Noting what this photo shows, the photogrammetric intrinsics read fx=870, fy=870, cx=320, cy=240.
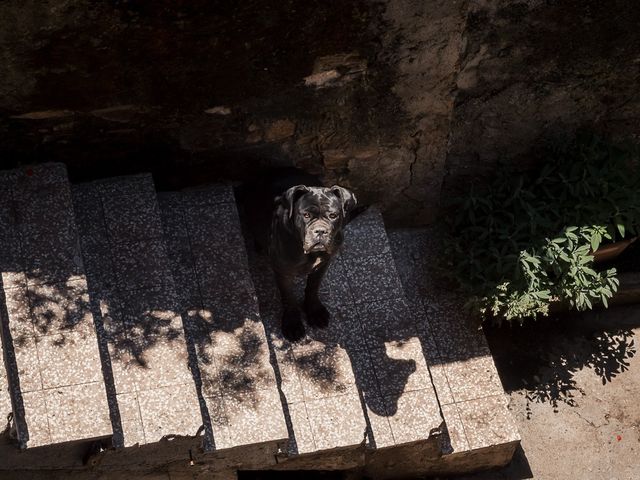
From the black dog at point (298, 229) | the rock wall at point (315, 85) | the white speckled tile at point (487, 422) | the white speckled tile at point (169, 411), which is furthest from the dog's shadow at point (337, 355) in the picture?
the rock wall at point (315, 85)

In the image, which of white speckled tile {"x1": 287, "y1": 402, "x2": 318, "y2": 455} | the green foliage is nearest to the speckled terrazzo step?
white speckled tile {"x1": 287, "y1": 402, "x2": 318, "y2": 455}

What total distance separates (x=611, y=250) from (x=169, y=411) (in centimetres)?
360

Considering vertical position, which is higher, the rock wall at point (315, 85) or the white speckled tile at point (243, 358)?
the rock wall at point (315, 85)

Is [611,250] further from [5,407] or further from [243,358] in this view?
[5,407]

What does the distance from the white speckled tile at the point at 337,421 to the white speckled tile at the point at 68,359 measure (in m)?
1.39

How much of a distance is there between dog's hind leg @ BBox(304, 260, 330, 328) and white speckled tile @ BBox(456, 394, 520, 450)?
113 centimetres

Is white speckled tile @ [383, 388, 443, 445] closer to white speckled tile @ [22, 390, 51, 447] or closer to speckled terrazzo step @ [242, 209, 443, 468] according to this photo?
speckled terrazzo step @ [242, 209, 443, 468]

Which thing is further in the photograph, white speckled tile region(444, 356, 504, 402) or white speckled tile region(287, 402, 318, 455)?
white speckled tile region(444, 356, 504, 402)

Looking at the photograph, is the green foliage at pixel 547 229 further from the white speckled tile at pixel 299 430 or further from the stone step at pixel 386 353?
the white speckled tile at pixel 299 430

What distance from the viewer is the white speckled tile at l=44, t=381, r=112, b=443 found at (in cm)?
487

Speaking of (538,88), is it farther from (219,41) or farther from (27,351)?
(27,351)

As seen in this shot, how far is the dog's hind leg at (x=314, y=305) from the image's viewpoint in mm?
5559

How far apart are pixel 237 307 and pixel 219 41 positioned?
171cm

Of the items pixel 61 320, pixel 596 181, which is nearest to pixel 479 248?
pixel 596 181
